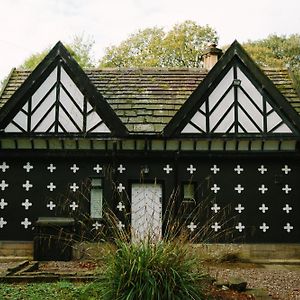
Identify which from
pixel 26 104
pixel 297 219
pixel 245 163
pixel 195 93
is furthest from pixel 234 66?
pixel 26 104

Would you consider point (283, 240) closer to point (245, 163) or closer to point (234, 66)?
point (245, 163)

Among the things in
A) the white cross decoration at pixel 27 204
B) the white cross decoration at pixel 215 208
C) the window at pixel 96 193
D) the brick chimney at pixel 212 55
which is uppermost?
the brick chimney at pixel 212 55

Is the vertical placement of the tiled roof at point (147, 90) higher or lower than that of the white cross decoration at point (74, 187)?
higher

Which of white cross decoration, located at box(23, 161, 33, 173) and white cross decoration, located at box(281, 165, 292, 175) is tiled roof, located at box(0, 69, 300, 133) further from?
white cross decoration, located at box(23, 161, 33, 173)

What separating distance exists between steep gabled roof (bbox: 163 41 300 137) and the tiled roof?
96 cm

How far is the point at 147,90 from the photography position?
15.5 m

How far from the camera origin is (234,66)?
1379 centimetres

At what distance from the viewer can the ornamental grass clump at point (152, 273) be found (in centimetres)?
618

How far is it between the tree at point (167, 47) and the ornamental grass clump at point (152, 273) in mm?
27434

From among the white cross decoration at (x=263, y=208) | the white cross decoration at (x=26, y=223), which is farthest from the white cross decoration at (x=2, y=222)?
the white cross decoration at (x=263, y=208)

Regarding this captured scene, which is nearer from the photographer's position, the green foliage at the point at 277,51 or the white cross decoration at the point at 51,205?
the white cross decoration at the point at 51,205

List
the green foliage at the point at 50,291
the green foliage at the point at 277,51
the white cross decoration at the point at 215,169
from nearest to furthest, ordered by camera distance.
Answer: the green foliage at the point at 50,291 → the white cross decoration at the point at 215,169 → the green foliage at the point at 277,51

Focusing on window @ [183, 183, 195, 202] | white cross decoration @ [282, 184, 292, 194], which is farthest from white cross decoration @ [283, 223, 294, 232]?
window @ [183, 183, 195, 202]

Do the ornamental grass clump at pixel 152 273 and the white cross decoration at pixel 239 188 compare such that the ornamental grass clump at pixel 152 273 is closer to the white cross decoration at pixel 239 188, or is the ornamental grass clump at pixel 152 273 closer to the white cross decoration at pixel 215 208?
the white cross decoration at pixel 215 208
